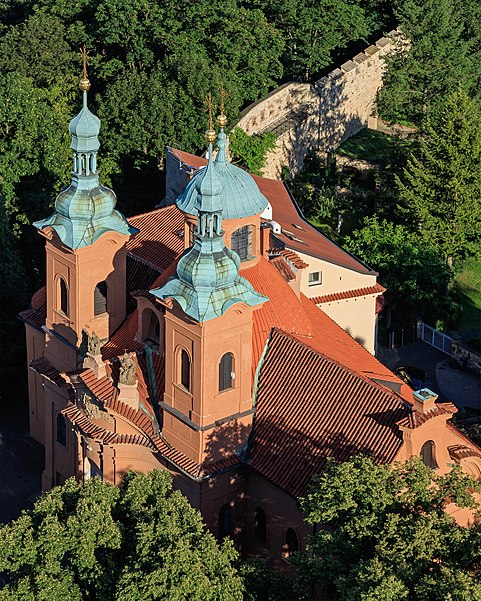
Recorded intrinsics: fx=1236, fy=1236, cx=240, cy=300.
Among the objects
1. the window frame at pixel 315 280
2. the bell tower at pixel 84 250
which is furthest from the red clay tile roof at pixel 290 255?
the bell tower at pixel 84 250

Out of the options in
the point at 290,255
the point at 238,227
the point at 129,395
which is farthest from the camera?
the point at 290,255

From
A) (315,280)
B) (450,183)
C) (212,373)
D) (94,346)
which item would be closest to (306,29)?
(450,183)

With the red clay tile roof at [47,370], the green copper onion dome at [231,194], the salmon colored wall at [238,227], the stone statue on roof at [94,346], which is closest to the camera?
the stone statue on roof at [94,346]

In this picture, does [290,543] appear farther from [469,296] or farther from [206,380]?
[469,296]

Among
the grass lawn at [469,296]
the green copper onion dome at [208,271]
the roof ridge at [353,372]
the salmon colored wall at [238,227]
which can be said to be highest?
the green copper onion dome at [208,271]

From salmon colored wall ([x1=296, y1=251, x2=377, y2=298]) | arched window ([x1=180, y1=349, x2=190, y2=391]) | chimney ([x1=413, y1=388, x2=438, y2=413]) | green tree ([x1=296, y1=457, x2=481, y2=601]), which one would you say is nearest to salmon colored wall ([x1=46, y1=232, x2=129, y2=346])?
arched window ([x1=180, y1=349, x2=190, y2=391])

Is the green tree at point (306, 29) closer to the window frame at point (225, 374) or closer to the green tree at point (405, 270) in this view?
the green tree at point (405, 270)

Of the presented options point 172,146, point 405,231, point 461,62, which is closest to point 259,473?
point 405,231
